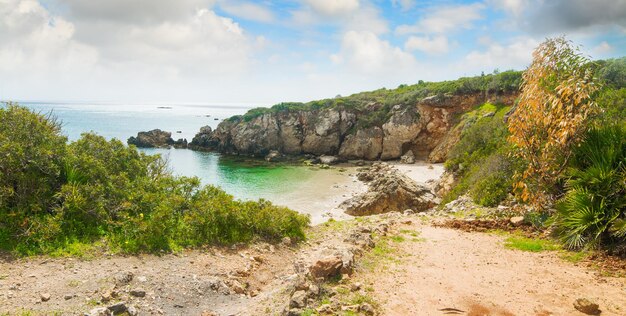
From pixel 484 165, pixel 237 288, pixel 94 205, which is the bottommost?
pixel 237 288

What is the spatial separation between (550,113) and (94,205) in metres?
14.1

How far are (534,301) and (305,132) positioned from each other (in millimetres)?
55208

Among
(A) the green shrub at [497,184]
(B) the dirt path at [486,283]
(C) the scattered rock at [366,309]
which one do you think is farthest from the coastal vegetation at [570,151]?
(C) the scattered rock at [366,309]

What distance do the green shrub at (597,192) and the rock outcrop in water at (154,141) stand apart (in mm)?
70406

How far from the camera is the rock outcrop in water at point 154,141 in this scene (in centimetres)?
7262

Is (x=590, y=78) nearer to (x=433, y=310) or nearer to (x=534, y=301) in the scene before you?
(x=534, y=301)

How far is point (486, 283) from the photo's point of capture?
8.59 meters

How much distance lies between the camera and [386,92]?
233 ft

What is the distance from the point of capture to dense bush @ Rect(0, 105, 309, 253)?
10.3 m

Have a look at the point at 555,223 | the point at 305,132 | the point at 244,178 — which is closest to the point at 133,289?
the point at 555,223

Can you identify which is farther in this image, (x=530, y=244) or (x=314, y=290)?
(x=530, y=244)

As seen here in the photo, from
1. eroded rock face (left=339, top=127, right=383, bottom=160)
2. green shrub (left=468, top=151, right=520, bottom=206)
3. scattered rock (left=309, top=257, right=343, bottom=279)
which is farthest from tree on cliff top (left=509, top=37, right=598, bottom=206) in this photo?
eroded rock face (left=339, top=127, right=383, bottom=160)

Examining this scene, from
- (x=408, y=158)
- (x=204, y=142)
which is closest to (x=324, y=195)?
(x=408, y=158)

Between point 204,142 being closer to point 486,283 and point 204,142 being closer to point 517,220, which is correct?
point 517,220
